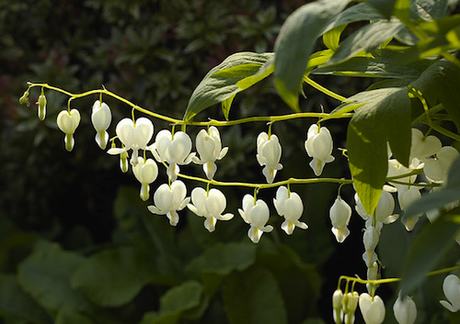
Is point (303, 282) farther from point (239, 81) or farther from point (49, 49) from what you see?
point (239, 81)

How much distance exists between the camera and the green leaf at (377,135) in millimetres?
534

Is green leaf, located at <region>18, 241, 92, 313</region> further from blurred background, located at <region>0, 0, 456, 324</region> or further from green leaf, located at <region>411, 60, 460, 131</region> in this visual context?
green leaf, located at <region>411, 60, 460, 131</region>

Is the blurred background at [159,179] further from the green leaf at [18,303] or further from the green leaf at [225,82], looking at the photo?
the green leaf at [225,82]

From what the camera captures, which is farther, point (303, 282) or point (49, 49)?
point (49, 49)

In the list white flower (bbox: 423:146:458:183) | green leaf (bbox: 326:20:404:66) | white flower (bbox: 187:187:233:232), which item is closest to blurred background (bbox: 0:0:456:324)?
white flower (bbox: 187:187:233:232)

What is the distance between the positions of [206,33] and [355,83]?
457mm

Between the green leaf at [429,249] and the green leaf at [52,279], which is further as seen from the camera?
the green leaf at [52,279]

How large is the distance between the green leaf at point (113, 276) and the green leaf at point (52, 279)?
0.05 metres

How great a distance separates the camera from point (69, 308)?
1944mm

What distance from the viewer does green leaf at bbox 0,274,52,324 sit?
206 cm

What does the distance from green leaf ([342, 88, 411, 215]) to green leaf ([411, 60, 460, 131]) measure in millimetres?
37

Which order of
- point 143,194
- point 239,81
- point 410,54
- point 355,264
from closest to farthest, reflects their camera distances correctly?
point 410,54, point 239,81, point 143,194, point 355,264

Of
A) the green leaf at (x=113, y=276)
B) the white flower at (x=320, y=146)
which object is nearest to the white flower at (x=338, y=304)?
the white flower at (x=320, y=146)

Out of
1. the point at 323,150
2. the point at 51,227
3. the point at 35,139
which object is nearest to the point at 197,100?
the point at 323,150
